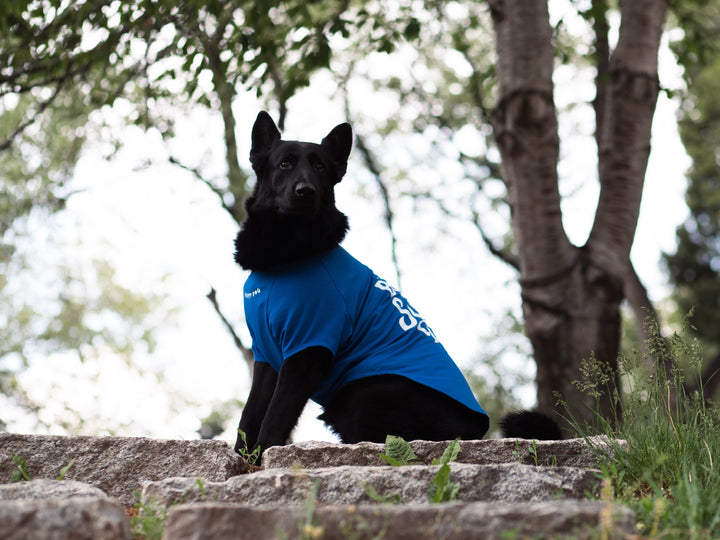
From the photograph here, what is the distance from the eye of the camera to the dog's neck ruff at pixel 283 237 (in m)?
4.26

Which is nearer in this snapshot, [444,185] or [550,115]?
[550,115]

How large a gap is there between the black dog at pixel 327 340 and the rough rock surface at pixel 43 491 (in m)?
1.36

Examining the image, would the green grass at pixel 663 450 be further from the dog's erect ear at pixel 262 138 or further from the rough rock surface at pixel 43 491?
the dog's erect ear at pixel 262 138

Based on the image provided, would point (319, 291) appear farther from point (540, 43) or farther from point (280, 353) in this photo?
point (540, 43)

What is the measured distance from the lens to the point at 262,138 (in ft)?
15.7

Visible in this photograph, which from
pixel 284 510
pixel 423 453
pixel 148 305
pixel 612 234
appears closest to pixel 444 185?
pixel 612 234

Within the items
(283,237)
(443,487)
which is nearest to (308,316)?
(283,237)

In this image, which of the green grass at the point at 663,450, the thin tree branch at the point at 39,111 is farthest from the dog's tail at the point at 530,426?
the thin tree branch at the point at 39,111

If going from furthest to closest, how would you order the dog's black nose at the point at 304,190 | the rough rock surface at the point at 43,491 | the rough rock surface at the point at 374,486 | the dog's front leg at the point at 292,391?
1. the dog's black nose at the point at 304,190
2. the dog's front leg at the point at 292,391
3. the rough rock surface at the point at 374,486
4. the rough rock surface at the point at 43,491

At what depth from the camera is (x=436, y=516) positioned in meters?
1.84

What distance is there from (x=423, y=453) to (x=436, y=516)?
1.52 meters

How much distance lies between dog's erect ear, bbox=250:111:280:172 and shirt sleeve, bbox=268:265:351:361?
1.10 metres

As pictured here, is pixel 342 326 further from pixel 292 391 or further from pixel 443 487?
pixel 443 487

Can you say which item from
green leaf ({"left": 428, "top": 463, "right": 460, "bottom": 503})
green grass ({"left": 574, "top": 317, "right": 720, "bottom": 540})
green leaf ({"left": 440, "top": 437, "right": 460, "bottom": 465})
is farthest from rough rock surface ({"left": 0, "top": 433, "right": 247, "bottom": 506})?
green grass ({"left": 574, "top": 317, "right": 720, "bottom": 540})
